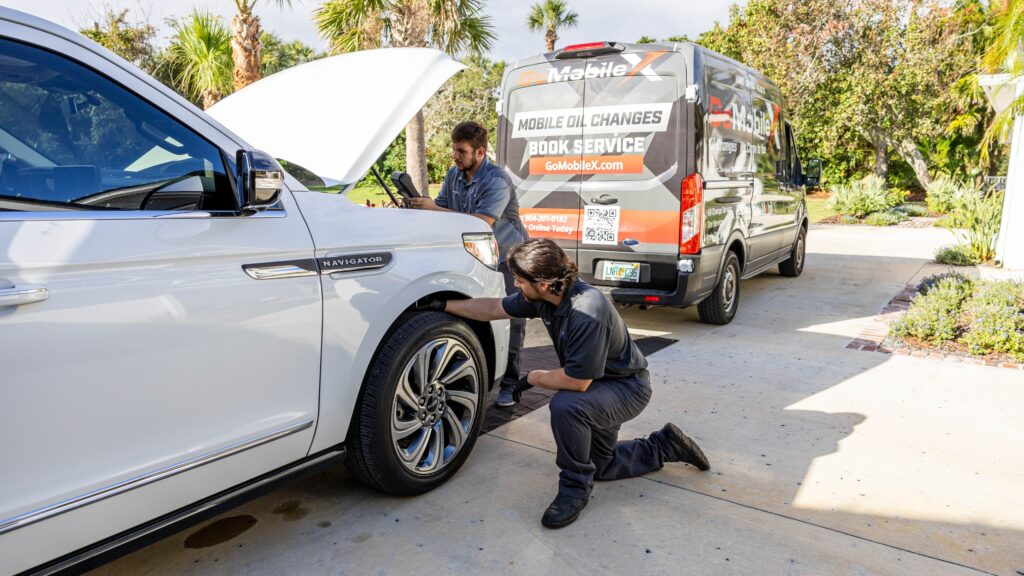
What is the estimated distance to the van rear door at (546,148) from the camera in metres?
6.08

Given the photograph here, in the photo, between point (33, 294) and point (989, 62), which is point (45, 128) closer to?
point (33, 294)

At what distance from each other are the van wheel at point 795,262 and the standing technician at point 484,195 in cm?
609

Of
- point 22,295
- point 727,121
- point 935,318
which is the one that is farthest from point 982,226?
point 22,295

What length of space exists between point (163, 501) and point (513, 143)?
496 cm

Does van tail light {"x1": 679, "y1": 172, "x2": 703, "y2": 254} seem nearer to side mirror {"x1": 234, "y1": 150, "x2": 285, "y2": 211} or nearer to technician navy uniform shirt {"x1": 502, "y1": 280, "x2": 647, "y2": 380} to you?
technician navy uniform shirt {"x1": 502, "y1": 280, "x2": 647, "y2": 380}

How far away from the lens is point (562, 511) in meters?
2.87

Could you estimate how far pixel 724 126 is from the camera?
→ 6082mm

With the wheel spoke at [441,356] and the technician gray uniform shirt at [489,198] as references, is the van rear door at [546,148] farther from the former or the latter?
the wheel spoke at [441,356]

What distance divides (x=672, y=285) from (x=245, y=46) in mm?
8346

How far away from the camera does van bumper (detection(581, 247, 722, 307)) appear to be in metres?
5.69

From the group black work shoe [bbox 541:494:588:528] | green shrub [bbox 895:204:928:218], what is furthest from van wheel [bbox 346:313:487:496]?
green shrub [bbox 895:204:928:218]

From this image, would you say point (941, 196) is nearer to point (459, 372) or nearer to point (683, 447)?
point (683, 447)

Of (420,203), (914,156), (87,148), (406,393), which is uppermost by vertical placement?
(914,156)

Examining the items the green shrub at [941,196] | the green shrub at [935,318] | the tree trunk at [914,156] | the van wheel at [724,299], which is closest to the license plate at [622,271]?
the van wheel at [724,299]
